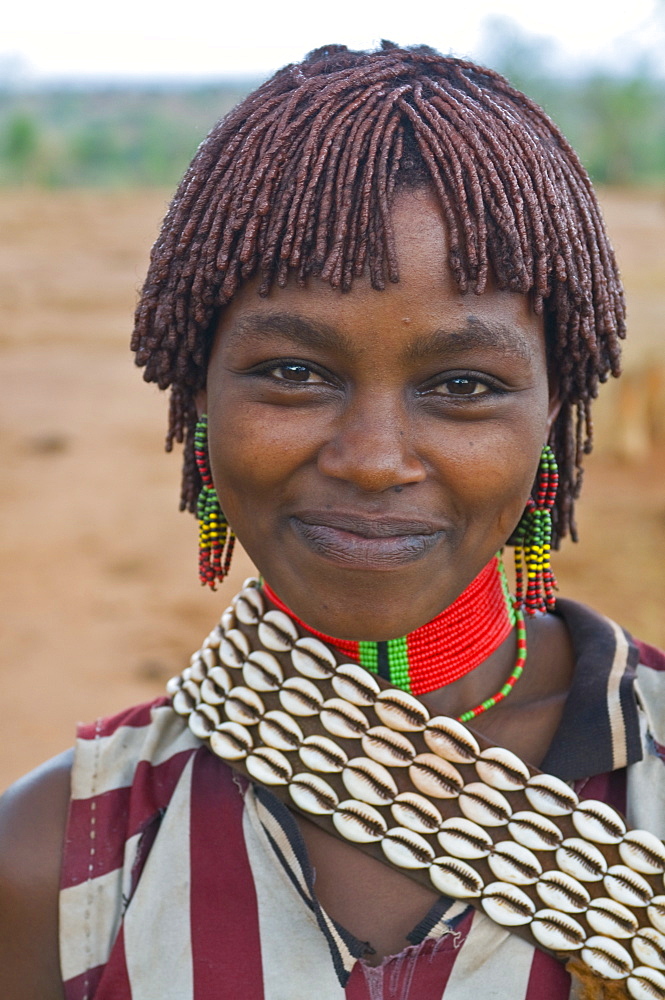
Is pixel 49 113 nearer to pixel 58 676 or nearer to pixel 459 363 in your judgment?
pixel 58 676

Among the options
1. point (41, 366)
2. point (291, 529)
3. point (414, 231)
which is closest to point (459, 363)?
point (414, 231)

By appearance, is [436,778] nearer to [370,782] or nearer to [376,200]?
[370,782]

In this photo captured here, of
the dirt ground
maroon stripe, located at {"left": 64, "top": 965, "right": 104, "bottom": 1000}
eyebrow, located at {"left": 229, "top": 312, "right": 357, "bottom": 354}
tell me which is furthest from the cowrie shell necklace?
the dirt ground

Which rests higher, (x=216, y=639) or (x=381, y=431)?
(x=381, y=431)

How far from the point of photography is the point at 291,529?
1.46 m

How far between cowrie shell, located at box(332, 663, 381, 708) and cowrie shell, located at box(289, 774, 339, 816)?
126 mm

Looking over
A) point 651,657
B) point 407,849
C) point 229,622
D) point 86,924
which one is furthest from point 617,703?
point 86,924

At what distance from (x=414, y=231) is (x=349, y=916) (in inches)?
37.5

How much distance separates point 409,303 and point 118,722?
835 mm

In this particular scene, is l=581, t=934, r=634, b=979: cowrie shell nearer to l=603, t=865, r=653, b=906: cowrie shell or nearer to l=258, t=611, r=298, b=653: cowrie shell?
l=603, t=865, r=653, b=906: cowrie shell

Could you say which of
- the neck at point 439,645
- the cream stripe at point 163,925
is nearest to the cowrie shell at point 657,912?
the neck at point 439,645

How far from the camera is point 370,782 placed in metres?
1.57

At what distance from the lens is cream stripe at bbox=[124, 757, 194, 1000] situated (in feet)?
A: 4.95

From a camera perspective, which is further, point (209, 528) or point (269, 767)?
point (209, 528)
